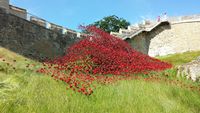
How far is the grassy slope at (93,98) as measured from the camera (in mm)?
7232

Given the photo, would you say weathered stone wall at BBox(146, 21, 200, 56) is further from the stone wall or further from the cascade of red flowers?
the cascade of red flowers

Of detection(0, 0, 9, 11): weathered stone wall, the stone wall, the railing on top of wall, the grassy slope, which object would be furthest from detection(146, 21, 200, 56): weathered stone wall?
the grassy slope

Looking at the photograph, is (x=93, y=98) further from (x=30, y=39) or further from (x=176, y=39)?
(x=176, y=39)

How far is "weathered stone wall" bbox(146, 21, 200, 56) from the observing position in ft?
117

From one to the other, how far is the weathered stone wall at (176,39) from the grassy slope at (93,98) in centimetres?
2579

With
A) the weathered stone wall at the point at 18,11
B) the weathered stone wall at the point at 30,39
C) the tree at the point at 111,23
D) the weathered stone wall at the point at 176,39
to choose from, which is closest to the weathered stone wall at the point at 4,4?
the weathered stone wall at the point at 30,39

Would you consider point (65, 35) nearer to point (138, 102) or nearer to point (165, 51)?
point (165, 51)

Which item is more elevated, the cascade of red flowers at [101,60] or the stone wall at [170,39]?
the stone wall at [170,39]

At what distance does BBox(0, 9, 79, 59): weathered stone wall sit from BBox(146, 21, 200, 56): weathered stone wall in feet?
42.6

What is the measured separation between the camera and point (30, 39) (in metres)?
23.0

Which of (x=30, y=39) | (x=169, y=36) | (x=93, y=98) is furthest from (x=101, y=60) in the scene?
(x=169, y=36)

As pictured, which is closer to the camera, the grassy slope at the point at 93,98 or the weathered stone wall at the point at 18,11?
the grassy slope at the point at 93,98

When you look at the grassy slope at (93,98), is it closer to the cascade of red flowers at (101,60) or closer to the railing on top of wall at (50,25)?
the cascade of red flowers at (101,60)

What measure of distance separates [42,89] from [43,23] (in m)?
16.4
